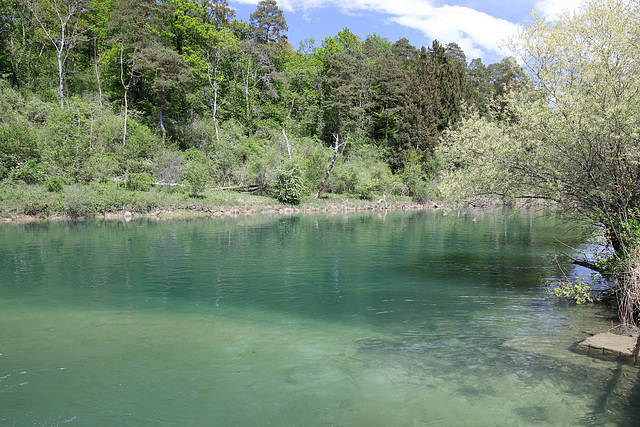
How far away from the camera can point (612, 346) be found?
7.89m

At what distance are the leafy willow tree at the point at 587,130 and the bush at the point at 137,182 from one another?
110 feet

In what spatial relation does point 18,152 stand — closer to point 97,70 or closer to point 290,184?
point 97,70

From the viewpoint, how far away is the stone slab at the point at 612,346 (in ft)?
24.9

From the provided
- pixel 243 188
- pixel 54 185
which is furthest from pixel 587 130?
pixel 243 188

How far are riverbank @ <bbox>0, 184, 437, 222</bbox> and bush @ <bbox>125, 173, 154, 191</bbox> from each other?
0.70m

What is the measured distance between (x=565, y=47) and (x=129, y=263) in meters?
16.6

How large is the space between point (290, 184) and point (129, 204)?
52.6ft

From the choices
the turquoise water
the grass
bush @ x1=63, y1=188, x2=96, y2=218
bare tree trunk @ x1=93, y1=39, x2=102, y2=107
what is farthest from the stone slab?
bare tree trunk @ x1=93, y1=39, x2=102, y2=107

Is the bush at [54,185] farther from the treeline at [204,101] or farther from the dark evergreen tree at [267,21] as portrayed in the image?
the dark evergreen tree at [267,21]

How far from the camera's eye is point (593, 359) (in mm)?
7660

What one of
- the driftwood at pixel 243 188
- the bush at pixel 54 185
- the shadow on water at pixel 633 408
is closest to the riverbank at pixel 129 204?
the bush at pixel 54 185

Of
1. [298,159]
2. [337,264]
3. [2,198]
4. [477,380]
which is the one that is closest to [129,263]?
[337,264]

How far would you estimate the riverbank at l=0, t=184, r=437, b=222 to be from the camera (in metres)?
32.1

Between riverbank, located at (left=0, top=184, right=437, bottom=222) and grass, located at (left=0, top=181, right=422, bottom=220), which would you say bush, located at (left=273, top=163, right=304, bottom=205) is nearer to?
riverbank, located at (left=0, top=184, right=437, bottom=222)
